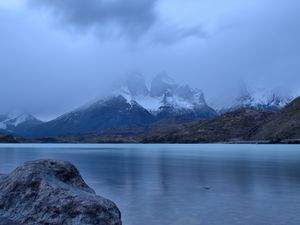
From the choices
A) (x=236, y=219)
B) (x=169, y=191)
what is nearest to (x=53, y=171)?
(x=236, y=219)

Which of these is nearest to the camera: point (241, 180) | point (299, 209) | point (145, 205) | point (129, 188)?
point (299, 209)

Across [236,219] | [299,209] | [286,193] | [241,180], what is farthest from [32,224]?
[241,180]

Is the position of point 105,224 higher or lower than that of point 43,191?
lower

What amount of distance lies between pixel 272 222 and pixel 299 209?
16.0 feet

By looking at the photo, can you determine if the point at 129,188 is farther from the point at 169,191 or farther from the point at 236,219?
the point at 236,219

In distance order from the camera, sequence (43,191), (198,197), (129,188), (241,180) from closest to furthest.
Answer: (43,191), (198,197), (129,188), (241,180)

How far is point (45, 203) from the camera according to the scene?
59.0ft

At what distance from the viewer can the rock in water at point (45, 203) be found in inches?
683

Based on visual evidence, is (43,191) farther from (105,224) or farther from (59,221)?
(105,224)

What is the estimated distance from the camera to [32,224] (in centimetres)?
1752

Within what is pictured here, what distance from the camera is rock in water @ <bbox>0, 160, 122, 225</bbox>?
57.0ft

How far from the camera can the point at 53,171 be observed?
68.8 ft

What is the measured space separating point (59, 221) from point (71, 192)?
1429 mm

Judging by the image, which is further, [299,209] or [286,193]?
[286,193]
